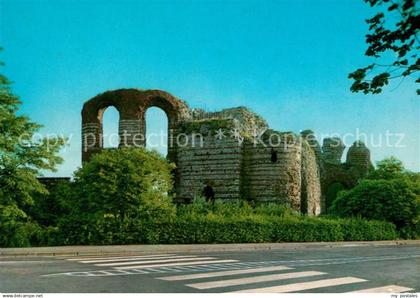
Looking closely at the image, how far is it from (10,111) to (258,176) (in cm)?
1861

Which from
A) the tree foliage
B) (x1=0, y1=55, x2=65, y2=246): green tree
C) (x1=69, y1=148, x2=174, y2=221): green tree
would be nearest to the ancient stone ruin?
the tree foliage

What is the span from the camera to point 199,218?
25.1 m

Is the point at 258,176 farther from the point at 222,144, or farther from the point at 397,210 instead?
the point at 397,210

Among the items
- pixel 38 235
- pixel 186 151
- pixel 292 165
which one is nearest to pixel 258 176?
pixel 292 165

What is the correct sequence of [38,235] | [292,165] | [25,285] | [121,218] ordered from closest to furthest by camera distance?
[25,285], [38,235], [121,218], [292,165]

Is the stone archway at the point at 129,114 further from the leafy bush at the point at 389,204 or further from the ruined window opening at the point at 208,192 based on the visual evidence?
the leafy bush at the point at 389,204

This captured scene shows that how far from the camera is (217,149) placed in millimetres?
37031

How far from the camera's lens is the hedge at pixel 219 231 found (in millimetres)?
22561

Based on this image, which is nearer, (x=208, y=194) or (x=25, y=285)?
(x=25, y=285)

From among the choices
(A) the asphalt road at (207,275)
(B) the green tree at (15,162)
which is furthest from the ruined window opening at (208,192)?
(A) the asphalt road at (207,275)

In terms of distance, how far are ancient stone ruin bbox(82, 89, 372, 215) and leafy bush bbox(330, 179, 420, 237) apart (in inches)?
161

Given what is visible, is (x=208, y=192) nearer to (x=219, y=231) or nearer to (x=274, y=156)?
(x=274, y=156)

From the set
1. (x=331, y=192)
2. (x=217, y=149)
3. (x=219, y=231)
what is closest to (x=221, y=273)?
(x=219, y=231)

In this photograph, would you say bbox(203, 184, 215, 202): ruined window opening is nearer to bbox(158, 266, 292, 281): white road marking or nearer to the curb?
the curb
